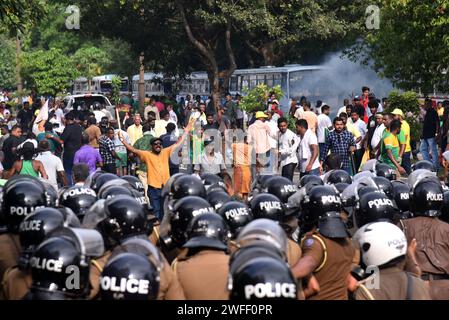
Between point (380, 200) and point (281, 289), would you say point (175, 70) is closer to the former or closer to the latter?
point (380, 200)

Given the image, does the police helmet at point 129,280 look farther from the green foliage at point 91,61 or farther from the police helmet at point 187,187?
the green foliage at point 91,61

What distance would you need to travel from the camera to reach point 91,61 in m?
63.0

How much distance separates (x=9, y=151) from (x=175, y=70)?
23213 mm

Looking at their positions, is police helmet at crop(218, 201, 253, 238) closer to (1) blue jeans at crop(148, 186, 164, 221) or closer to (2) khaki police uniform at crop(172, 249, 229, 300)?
(2) khaki police uniform at crop(172, 249, 229, 300)

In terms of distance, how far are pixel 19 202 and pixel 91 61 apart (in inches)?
2223

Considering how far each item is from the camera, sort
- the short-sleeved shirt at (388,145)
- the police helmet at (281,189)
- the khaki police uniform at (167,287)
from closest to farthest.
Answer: the khaki police uniform at (167,287) → the police helmet at (281,189) → the short-sleeved shirt at (388,145)

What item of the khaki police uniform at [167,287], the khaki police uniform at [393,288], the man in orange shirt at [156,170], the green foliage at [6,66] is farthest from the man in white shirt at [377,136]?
the green foliage at [6,66]

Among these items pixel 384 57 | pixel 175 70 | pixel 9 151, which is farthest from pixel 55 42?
pixel 9 151

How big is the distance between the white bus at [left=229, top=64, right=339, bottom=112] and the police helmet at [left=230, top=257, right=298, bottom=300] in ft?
97.7

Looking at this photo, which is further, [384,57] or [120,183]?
[384,57]

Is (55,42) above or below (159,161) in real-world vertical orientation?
above

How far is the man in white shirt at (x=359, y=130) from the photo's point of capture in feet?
60.4

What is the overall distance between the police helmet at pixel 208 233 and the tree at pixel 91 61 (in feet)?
166
